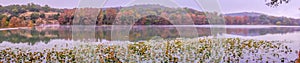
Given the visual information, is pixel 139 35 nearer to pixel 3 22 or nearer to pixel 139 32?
pixel 139 32

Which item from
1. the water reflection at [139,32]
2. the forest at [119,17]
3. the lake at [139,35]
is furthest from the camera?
the water reflection at [139,32]

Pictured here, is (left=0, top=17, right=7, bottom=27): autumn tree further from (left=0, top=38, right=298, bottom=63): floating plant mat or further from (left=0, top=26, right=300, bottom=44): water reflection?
(left=0, top=38, right=298, bottom=63): floating plant mat

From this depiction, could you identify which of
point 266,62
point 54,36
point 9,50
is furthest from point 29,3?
point 266,62

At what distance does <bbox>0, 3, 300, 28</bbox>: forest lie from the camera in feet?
11.6

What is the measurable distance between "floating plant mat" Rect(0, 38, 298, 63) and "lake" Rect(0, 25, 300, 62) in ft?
0.14

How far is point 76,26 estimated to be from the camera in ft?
10.5

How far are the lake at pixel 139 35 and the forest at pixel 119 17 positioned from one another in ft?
0.25

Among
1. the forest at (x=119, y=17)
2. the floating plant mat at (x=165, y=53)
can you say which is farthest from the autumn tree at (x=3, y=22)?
the floating plant mat at (x=165, y=53)

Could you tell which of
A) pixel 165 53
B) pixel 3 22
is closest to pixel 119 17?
pixel 165 53

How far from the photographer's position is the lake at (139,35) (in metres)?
3.83

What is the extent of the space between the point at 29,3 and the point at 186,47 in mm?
2892

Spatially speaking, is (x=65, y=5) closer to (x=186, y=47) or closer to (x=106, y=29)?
(x=106, y=29)

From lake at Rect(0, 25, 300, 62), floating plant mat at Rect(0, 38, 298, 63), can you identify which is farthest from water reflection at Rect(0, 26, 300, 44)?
floating plant mat at Rect(0, 38, 298, 63)

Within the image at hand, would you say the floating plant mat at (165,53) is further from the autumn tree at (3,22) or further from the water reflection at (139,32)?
the autumn tree at (3,22)
